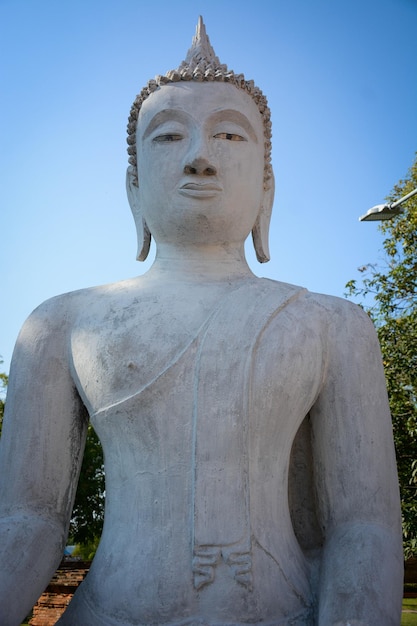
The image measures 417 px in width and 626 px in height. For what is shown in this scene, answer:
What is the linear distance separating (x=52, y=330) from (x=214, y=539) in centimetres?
139

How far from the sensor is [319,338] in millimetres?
3623

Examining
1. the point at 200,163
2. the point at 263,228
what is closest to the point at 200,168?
the point at 200,163

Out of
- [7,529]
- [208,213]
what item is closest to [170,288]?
[208,213]

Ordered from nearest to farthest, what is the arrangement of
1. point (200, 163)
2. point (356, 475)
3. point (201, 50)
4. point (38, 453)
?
point (356, 475), point (38, 453), point (200, 163), point (201, 50)

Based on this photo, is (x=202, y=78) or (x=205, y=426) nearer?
(x=205, y=426)

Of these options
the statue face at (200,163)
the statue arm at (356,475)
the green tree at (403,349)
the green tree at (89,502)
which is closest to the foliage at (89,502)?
the green tree at (89,502)

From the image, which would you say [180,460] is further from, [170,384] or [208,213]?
[208,213]

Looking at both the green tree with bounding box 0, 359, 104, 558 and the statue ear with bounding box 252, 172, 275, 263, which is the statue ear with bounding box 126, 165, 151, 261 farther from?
the green tree with bounding box 0, 359, 104, 558

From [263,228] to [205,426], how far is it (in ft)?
5.27

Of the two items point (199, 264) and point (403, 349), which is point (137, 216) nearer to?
point (199, 264)

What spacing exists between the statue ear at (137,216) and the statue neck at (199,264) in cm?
33

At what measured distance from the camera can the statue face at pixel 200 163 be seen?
3893 millimetres

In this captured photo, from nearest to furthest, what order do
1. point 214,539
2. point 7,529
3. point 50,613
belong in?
1. point 214,539
2. point 7,529
3. point 50,613

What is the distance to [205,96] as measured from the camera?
13.1ft
